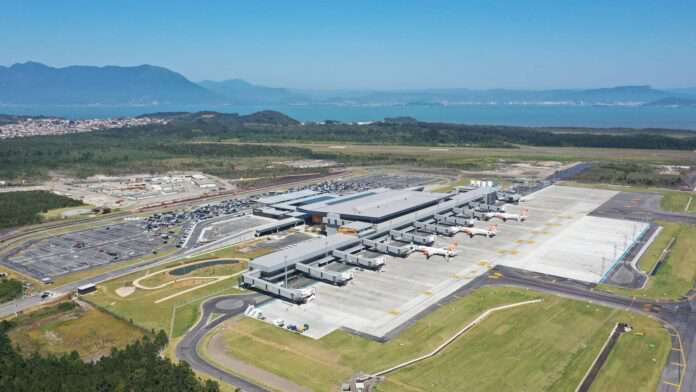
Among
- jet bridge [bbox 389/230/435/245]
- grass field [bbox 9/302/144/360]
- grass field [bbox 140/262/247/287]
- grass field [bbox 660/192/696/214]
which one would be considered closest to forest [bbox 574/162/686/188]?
grass field [bbox 660/192/696/214]

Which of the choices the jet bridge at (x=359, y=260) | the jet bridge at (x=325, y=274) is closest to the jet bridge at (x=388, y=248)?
the jet bridge at (x=359, y=260)

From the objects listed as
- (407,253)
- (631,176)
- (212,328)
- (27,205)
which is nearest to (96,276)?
(212,328)

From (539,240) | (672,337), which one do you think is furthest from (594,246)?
(672,337)

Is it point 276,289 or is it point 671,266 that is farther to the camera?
point 671,266

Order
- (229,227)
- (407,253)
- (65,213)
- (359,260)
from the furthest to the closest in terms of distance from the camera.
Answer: (65,213) < (229,227) < (407,253) < (359,260)

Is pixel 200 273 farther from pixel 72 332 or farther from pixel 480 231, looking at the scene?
pixel 480 231

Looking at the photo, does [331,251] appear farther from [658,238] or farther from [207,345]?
[658,238]
